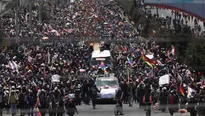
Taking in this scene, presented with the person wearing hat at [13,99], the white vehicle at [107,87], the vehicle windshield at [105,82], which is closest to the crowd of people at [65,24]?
the person wearing hat at [13,99]

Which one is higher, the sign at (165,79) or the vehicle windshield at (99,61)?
the sign at (165,79)

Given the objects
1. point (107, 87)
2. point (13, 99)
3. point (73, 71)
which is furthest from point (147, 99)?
point (107, 87)

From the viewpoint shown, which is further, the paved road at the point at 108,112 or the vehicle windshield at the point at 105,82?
the vehicle windshield at the point at 105,82

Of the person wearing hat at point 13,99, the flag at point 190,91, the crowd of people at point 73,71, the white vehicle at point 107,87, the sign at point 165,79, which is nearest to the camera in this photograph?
the crowd of people at point 73,71

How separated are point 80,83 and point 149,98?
1.48m

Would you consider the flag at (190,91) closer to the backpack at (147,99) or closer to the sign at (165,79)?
the sign at (165,79)

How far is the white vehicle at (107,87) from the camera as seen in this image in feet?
17.5

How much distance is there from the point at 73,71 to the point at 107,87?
2.16 metres

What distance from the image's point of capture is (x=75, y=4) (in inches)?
169

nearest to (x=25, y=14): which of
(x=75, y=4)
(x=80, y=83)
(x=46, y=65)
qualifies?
(x=46, y=65)

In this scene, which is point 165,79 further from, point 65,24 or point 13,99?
point 65,24

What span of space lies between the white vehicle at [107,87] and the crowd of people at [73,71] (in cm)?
14

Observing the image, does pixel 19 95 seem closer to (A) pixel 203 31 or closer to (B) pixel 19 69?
(B) pixel 19 69

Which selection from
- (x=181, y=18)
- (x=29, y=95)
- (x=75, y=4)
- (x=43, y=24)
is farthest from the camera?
(x=75, y=4)
